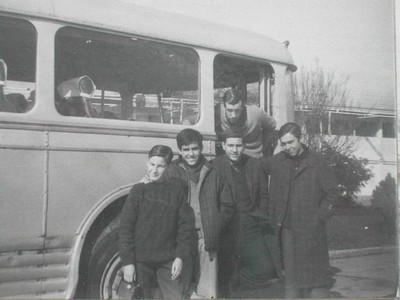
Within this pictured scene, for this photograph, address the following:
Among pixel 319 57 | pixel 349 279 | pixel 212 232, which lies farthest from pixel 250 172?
pixel 349 279

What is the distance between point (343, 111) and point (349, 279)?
1.73 m

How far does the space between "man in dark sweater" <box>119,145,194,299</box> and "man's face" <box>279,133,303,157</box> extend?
1.04 metres

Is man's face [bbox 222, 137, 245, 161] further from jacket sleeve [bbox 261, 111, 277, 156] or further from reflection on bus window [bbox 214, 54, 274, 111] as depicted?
jacket sleeve [bbox 261, 111, 277, 156]

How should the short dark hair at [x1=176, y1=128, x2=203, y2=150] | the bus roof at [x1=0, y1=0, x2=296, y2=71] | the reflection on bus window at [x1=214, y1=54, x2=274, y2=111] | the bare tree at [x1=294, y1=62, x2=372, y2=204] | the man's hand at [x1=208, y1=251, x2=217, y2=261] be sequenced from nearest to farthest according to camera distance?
the bus roof at [x1=0, y1=0, x2=296, y2=71] → the short dark hair at [x1=176, y1=128, x2=203, y2=150] → the man's hand at [x1=208, y1=251, x2=217, y2=261] → the reflection on bus window at [x1=214, y1=54, x2=274, y2=111] → the bare tree at [x1=294, y1=62, x2=372, y2=204]

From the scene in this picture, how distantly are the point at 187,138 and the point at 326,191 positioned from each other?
1.18 m

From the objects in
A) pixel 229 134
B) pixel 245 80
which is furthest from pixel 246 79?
pixel 229 134

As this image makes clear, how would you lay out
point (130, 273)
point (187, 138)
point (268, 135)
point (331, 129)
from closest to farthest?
1. point (130, 273)
2. point (187, 138)
3. point (268, 135)
4. point (331, 129)

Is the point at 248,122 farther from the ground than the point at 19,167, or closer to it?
farther from the ground

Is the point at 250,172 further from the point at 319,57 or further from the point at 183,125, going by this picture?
the point at 319,57

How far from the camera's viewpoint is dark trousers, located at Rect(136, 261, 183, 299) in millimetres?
3080

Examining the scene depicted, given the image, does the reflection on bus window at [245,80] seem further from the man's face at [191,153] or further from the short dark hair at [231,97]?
the man's face at [191,153]

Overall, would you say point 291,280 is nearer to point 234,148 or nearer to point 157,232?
point 234,148

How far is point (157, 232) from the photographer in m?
3.09

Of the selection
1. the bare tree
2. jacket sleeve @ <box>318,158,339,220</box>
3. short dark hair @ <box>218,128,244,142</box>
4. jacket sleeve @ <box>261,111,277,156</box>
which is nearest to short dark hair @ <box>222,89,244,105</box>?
short dark hair @ <box>218,128,244,142</box>
